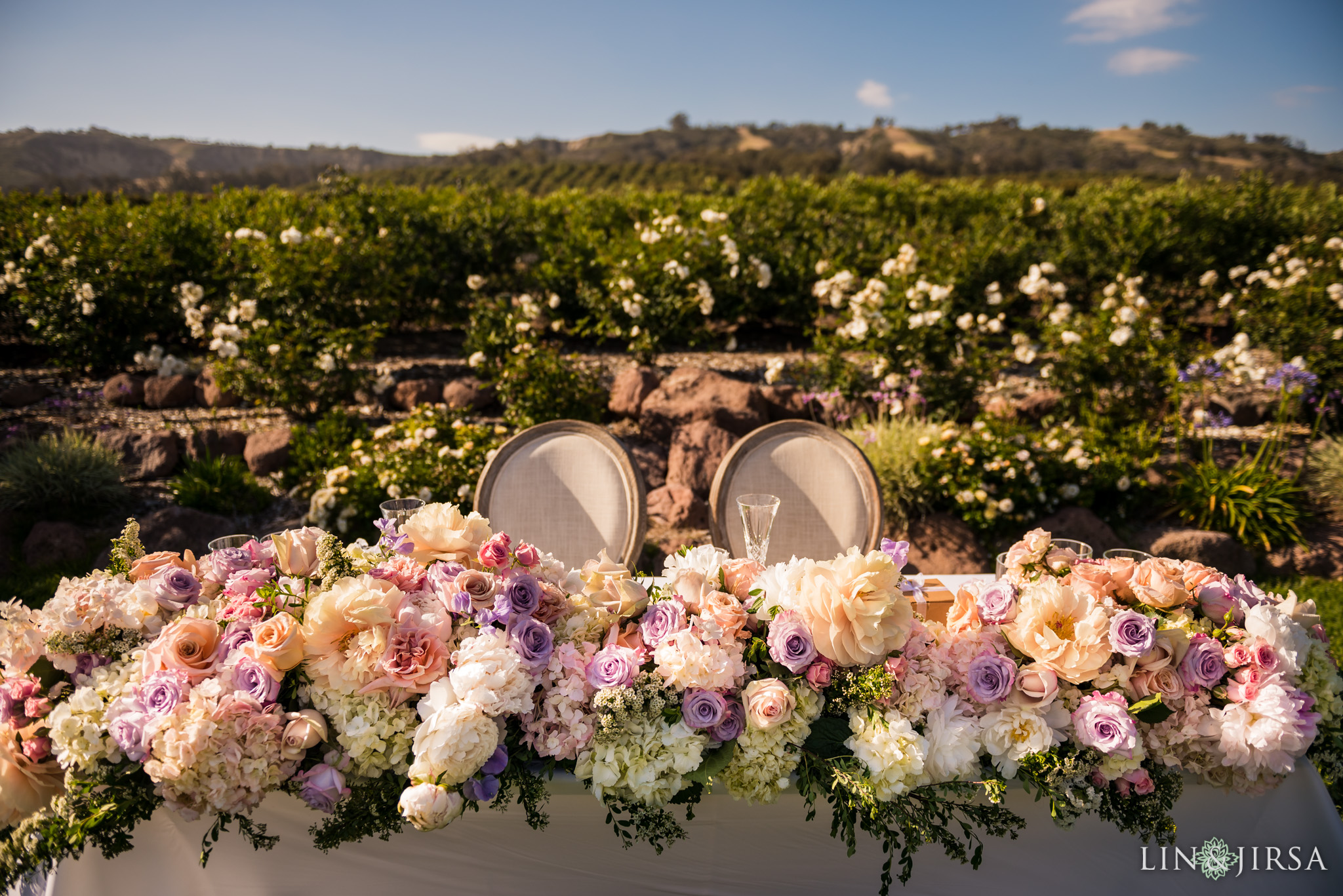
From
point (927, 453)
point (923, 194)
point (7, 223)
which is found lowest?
→ point (927, 453)

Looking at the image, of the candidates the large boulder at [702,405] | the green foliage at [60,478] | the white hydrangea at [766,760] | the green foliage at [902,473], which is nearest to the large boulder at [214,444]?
the green foliage at [60,478]

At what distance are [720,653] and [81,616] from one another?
1.02 metres

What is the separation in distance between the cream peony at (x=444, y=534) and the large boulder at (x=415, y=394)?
154 inches

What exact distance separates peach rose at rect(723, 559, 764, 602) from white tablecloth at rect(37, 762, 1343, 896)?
13.2 inches

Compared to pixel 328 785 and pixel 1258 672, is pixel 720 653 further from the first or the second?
pixel 1258 672

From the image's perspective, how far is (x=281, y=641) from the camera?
3.37 ft

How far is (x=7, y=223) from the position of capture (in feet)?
18.8

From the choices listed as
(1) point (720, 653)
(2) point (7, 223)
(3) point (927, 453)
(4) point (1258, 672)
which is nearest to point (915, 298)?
(3) point (927, 453)

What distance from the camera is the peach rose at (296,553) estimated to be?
3.96ft

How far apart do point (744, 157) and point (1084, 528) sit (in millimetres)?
25369

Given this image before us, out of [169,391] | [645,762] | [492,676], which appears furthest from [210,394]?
[645,762]

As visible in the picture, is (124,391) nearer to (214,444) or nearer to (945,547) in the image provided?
(214,444)

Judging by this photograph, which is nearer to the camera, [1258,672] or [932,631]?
[1258,672]

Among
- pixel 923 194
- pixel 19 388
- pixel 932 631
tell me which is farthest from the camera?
pixel 923 194
